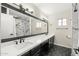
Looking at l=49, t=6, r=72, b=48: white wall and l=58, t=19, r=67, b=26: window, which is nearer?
l=49, t=6, r=72, b=48: white wall

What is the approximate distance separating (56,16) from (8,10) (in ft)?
10.7

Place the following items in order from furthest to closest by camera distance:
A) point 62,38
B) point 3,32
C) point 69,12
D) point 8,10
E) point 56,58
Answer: point 62,38 < point 69,12 < point 8,10 < point 3,32 < point 56,58

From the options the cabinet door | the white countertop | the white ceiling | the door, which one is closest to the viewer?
the white countertop

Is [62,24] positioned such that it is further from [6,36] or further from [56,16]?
[6,36]

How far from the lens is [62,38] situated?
3756 mm

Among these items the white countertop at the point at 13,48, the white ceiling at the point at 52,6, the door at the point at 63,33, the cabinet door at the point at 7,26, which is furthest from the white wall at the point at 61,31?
the cabinet door at the point at 7,26

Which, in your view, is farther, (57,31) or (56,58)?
(57,31)

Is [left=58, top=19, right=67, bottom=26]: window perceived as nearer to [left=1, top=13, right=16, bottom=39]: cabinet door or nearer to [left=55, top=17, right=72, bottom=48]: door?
Answer: [left=55, top=17, right=72, bottom=48]: door

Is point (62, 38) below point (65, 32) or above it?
below

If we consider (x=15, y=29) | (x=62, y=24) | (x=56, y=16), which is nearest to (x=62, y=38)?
(x=62, y=24)

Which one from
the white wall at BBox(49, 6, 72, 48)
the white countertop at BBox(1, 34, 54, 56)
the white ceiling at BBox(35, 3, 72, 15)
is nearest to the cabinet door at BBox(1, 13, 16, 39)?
the white countertop at BBox(1, 34, 54, 56)

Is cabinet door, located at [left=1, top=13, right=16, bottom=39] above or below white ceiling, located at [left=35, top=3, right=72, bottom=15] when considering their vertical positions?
below

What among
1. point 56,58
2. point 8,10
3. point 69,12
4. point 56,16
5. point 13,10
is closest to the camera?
point 56,58

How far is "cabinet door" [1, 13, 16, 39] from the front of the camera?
3.94 feet
